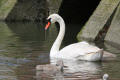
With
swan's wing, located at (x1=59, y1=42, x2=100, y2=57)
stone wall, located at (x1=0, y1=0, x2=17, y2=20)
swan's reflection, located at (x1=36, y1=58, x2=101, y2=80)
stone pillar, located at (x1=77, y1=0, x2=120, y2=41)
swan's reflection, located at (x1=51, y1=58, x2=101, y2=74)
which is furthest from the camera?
stone wall, located at (x1=0, y1=0, x2=17, y2=20)

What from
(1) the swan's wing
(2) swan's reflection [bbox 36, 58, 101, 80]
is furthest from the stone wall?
(2) swan's reflection [bbox 36, 58, 101, 80]

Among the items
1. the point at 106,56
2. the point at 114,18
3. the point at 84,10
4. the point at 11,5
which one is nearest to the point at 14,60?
the point at 106,56

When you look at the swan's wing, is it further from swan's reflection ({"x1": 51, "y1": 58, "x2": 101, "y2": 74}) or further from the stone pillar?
the stone pillar

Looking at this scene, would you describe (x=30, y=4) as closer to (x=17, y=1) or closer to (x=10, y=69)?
(x=17, y=1)

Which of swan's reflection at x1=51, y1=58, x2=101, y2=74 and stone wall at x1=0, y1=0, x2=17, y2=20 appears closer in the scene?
swan's reflection at x1=51, y1=58, x2=101, y2=74

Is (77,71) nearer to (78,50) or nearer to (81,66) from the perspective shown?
(81,66)

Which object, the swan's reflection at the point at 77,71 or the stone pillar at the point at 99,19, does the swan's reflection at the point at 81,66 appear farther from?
the stone pillar at the point at 99,19

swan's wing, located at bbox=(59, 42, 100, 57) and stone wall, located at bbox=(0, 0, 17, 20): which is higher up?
swan's wing, located at bbox=(59, 42, 100, 57)

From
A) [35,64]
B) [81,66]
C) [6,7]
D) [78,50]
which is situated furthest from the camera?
[6,7]

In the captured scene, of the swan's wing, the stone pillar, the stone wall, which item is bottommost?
the stone wall

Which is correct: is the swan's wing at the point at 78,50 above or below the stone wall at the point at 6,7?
above

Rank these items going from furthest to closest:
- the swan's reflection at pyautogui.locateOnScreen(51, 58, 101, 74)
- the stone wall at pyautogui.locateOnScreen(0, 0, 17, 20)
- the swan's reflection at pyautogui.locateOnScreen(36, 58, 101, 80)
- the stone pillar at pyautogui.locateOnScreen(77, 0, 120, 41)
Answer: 1. the stone wall at pyautogui.locateOnScreen(0, 0, 17, 20)
2. the stone pillar at pyautogui.locateOnScreen(77, 0, 120, 41)
3. the swan's reflection at pyautogui.locateOnScreen(51, 58, 101, 74)
4. the swan's reflection at pyautogui.locateOnScreen(36, 58, 101, 80)

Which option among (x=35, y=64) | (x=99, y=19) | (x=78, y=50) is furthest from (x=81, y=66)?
(x=99, y=19)

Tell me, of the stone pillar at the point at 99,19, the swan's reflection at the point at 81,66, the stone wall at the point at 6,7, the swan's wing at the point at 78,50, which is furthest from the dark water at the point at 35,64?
the stone wall at the point at 6,7
